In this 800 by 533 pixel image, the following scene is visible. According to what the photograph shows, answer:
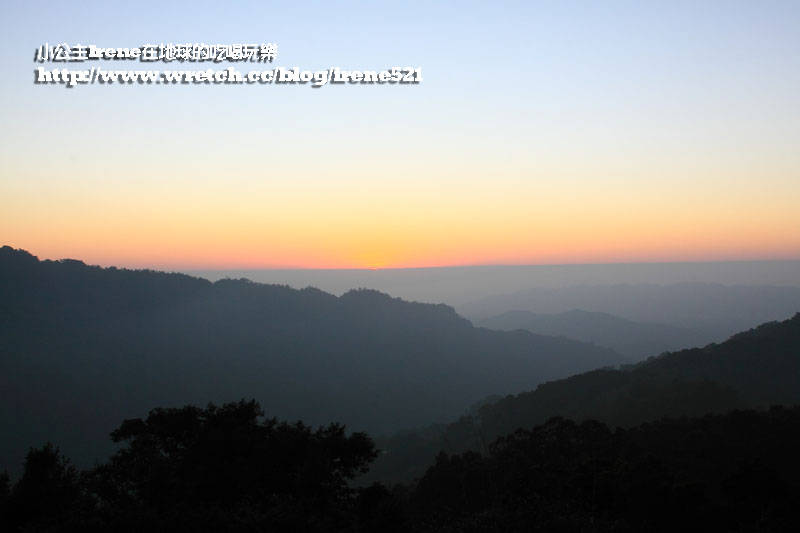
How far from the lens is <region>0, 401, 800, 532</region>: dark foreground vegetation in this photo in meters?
13.3

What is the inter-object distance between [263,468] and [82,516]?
5809 mm

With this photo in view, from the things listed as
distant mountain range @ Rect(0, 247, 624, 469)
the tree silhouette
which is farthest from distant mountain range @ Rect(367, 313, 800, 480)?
distant mountain range @ Rect(0, 247, 624, 469)

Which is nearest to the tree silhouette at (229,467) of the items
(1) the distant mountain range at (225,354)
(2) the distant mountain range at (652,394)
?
(2) the distant mountain range at (652,394)

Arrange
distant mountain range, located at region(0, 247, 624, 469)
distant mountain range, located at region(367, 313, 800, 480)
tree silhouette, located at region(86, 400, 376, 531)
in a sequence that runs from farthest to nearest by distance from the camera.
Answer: distant mountain range, located at region(0, 247, 624, 469) → distant mountain range, located at region(367, 313, 800, 480) → tree silhouette, located at region(86, 400, 376, 531)

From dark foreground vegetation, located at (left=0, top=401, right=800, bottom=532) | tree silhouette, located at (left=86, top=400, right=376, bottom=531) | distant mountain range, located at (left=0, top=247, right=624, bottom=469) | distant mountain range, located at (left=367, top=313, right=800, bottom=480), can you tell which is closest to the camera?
dark foreground vegetation, located at (left=0, top=401, right=800, bottom=532)

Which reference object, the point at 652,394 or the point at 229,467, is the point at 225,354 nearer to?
the point at 652,394

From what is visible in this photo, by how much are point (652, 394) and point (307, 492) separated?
4429cm

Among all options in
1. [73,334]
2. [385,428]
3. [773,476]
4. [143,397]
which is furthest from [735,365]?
[73,334]

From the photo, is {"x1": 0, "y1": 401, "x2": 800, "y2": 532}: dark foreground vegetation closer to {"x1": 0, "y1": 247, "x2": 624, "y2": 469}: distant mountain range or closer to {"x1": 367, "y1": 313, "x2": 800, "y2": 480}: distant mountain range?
{"x1": 367, "y1": 313, "x2": 800, "y2": 480}: distant mountain range

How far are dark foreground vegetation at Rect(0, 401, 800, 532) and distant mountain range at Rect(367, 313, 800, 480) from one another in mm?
27254

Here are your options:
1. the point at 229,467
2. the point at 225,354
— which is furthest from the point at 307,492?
the point at 225,354

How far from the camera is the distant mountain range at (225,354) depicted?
86250 millimetres

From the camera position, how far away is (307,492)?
16891 millimetres

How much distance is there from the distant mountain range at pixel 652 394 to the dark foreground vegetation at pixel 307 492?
27254mm
